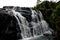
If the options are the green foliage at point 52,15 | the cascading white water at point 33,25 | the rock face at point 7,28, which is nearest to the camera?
the green foliage at point 52,15

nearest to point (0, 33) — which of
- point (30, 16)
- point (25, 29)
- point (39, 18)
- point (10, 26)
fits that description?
point (10, 26)

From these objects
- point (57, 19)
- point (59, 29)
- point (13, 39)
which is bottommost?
point (13, 39)

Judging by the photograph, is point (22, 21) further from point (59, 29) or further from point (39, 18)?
point (59, 29)

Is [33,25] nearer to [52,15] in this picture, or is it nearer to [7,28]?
[52,15]

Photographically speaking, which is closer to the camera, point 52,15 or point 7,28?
point 7,28

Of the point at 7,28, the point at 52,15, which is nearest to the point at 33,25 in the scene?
the point at 52,15

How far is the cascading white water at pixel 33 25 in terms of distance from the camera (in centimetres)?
1891

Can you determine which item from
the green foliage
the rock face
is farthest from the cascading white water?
the rock face

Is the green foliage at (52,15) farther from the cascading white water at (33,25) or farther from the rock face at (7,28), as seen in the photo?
the rock face at (7,28)

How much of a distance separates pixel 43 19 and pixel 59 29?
1031cm

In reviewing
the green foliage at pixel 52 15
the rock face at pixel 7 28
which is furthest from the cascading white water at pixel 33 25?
the rock face at pixel 7 28

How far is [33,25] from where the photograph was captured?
2106 centimetres

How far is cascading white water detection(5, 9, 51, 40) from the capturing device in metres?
18.9

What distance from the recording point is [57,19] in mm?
14547
